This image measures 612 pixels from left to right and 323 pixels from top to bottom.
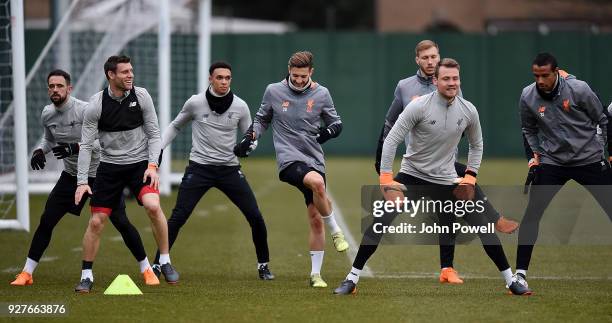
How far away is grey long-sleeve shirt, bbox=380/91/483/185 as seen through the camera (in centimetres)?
956

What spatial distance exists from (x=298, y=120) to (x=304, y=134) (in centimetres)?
14

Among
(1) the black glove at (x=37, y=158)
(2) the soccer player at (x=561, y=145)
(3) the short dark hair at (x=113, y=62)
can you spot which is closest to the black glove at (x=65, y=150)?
(1) the black glove at (x=37, y=158)

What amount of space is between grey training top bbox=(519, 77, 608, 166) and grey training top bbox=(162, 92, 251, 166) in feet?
9.15

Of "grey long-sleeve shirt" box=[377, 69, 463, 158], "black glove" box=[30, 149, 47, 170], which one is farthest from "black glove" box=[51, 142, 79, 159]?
"grey long-sleeve shirt" box=[377, 69, 463, 158]

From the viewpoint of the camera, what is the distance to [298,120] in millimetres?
10445

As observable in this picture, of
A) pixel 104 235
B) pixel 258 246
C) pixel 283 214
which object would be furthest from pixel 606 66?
pixel 258 246

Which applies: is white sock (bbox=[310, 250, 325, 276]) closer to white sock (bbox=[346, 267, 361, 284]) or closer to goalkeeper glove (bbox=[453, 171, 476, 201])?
white sock (bbox=[346, 267, 361, 284])

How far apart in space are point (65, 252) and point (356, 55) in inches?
737

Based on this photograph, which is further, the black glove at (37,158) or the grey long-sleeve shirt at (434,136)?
the black glove at (37,158)

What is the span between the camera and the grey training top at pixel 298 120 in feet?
34.2

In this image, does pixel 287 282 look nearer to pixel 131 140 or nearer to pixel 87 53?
pixel 131 140

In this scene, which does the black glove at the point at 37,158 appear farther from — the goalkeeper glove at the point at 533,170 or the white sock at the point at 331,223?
the goalkeeper glove at the point at 533,170

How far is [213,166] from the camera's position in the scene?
11039mm

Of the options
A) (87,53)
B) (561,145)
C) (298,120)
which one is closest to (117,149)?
(298,120)
